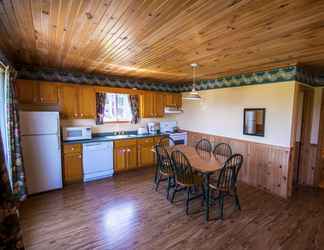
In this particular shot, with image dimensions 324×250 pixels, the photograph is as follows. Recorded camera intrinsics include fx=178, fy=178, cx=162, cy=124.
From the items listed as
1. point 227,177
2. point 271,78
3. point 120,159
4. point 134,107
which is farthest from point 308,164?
point 134,107

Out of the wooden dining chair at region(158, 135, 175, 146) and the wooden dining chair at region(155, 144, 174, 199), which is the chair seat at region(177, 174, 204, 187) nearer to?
the wooden dining chair at region(155, 144, 174, 199)

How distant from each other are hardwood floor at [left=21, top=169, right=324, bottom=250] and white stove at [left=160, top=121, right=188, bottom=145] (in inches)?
86.3

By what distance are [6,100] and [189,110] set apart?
14.3ft

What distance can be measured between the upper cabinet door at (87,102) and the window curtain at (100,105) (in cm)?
29

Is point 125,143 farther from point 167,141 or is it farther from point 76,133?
point 167,141

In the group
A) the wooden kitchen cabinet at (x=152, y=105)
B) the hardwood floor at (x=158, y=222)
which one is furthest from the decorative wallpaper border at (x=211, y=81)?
the hardwood floor at (x=158, y=222)

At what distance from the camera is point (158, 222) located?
262cm

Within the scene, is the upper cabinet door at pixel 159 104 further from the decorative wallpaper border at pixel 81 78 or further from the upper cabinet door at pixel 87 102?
the upper cabinet door at pixel 87 102

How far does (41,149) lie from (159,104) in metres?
3.27

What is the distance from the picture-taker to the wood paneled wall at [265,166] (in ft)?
11.1

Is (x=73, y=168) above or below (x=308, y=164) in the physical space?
below

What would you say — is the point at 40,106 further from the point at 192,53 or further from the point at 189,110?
the point at 189,110

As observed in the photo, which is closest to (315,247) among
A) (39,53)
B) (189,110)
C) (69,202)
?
(69,202)

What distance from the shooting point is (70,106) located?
4.02 meters
